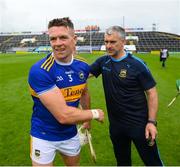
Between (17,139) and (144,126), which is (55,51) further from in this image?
(17,139)

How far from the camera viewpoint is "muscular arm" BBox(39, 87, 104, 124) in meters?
3.94

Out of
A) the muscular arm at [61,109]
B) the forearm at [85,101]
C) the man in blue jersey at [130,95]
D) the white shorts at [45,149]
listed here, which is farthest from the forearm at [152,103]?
the muscular arm at [61,109]

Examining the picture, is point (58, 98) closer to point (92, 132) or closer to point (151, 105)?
point (151, 105)

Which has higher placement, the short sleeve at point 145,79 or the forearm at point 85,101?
the short sleeve at point 145,79

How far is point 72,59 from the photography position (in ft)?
14.8

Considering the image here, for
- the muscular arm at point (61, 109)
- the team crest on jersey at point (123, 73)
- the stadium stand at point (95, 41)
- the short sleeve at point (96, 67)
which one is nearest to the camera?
the muscular arm at point (61, 109)

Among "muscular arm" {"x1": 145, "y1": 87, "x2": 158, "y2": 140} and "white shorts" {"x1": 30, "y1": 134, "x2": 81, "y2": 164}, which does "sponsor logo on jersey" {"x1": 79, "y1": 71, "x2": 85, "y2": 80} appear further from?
"muscular arm" {"x1": 145, "y1": 87, "x2": 158, "y2": 140}

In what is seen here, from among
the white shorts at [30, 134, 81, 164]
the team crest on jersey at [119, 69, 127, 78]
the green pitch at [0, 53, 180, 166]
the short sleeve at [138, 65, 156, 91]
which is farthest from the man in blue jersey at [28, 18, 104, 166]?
the green pitch at [0, 53, 180, 166]

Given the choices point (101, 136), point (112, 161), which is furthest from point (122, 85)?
point (101, 136)

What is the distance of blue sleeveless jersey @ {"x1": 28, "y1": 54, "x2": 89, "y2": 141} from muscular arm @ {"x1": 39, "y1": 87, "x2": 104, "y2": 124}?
0.10 m

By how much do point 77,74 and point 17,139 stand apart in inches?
200

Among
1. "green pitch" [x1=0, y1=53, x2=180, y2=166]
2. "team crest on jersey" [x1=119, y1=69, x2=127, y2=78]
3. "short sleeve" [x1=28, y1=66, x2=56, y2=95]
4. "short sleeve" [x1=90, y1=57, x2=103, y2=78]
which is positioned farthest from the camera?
"green pitch" [x1=0, y1=53, x2=180, y2=166]

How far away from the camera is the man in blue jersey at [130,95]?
16.9 ft

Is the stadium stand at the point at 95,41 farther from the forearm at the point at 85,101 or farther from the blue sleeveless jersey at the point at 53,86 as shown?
the blue sleeveless jersey at the point at 53,86
